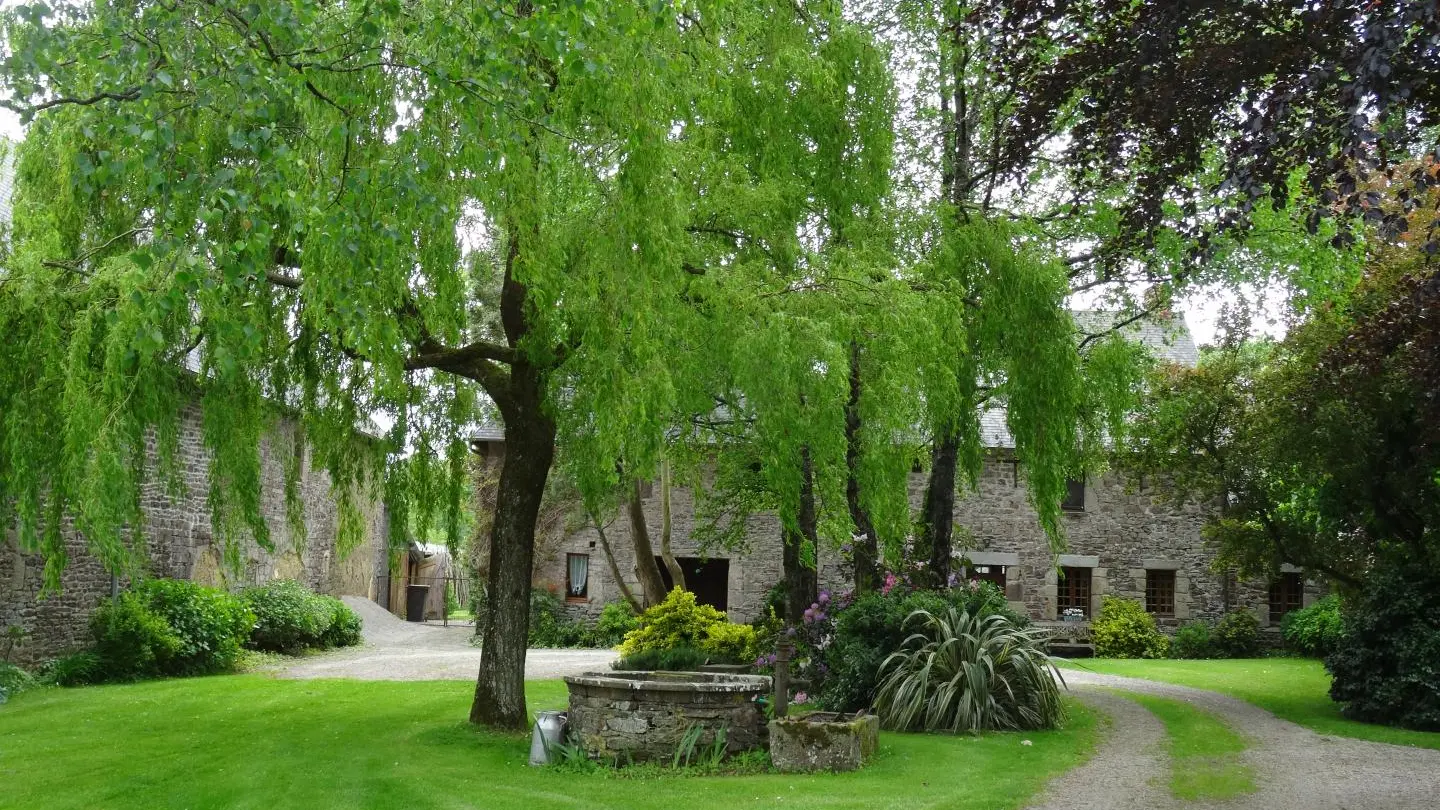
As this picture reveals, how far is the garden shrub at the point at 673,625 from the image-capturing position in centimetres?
1619

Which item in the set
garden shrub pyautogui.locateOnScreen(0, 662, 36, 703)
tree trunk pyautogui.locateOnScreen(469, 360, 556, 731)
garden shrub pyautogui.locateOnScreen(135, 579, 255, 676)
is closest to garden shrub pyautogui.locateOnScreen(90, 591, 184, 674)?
garden shrub pyautogui.locateOnScreen(135, 579, 255, 676)

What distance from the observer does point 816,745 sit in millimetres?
9156

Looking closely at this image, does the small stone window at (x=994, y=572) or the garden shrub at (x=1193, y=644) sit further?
the small stone window at (x=994, y=572)

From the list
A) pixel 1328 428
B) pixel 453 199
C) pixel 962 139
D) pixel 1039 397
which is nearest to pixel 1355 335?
pixel 1328 428

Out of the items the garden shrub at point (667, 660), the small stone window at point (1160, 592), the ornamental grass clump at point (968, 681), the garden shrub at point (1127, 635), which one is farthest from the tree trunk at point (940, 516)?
the small stone window at point (1160, 592)

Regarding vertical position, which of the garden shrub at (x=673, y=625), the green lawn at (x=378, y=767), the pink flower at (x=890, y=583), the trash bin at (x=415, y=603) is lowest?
the trash bin at (x=415, y=603)

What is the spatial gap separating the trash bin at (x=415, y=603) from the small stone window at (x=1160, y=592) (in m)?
19.1

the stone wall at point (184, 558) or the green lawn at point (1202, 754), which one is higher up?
the stone wall at point (184, 558)

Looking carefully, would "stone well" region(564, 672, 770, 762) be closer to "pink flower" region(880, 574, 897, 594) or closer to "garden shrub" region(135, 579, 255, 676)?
"pink flower" region(880, 574, 897, 594)

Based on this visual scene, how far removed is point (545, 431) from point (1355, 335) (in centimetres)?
727

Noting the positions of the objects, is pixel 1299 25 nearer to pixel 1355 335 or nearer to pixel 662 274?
pixel 662 274

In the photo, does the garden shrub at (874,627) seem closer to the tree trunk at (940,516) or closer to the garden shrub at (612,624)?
the tree trunk at (940,516)

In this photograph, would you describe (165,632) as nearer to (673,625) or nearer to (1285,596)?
(673,625)

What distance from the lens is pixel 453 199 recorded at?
752 centimetres
